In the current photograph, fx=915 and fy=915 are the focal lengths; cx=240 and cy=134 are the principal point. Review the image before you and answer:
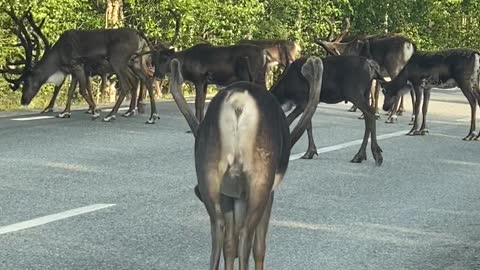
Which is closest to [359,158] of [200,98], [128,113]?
[200,98]

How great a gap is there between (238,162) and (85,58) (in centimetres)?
1241

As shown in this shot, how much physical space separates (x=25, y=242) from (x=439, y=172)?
6.18 meters

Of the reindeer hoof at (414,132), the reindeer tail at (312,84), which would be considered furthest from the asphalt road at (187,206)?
the reindeer tail at (312,84)

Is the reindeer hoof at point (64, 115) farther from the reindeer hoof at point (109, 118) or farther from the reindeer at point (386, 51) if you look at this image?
the reindeer at point (386, 51)

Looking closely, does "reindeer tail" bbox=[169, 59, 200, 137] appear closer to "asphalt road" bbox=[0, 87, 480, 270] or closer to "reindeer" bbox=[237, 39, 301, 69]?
"asphalt road" bbox=[0, 87, 480, 270]

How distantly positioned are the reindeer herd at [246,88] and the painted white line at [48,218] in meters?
1.84

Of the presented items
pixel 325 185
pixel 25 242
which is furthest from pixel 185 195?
pixel 25 242

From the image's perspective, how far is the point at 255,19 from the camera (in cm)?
2820

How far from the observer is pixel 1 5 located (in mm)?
21922

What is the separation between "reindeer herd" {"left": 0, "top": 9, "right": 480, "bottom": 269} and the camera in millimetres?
4902

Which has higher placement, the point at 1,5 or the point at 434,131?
the point at 1,5

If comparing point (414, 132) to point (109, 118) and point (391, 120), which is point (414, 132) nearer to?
point (391, 120)

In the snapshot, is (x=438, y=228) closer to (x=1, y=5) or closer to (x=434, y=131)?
(x=434, y=131)

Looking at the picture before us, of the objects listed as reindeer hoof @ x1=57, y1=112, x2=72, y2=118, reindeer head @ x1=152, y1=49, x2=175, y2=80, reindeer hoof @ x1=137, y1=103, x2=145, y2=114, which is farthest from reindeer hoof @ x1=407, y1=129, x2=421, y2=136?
reindeer hoof @ x1=57, y1=112, x2=72, y2=118
